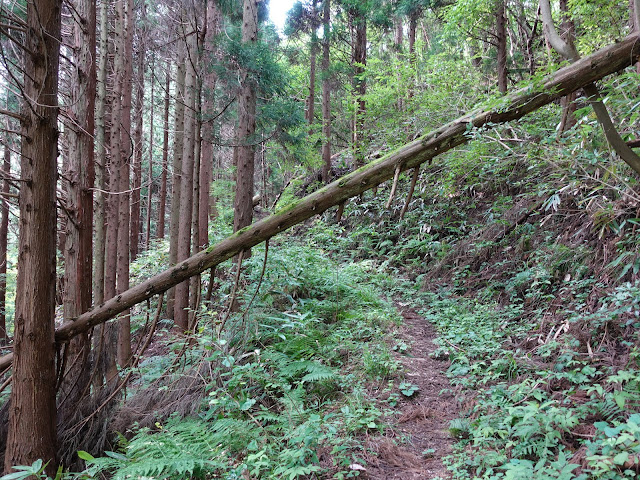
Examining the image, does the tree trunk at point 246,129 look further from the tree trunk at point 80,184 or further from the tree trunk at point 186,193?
the tree trunk at point 80,184

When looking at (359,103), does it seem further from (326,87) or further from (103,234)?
(103,234)

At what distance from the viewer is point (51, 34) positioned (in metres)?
3.83

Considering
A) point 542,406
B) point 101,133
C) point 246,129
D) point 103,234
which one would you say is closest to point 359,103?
point 246,129

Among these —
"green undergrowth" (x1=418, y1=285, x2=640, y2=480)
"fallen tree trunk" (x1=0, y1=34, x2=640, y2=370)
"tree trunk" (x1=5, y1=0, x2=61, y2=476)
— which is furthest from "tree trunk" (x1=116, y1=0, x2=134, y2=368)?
"green undergrowth" (x1=418, y1=285, x2=640, y2=480)

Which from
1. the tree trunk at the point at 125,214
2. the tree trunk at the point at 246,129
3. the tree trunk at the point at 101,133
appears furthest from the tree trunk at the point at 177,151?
the tree trunk at the point at 101,133

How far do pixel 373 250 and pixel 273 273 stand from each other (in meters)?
4.44

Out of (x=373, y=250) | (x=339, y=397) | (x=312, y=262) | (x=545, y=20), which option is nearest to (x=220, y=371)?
(x=339, y=397)

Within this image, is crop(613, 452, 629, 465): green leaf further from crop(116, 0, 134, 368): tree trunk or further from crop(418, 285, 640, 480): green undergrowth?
crop(116, 0, 134, 368): tree trunk

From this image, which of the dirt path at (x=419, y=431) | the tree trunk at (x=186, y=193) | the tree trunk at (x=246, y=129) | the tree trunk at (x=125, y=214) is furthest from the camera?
the tree trunk at (x=186, y=193)

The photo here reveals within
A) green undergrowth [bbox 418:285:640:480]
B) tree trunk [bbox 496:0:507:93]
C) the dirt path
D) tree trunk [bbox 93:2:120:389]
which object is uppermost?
tree trunk [bbox 496:0:507:93]

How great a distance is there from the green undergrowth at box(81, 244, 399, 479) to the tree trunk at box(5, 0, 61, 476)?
791 mm

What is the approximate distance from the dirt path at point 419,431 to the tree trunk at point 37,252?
11.0ft

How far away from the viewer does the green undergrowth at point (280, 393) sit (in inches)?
127

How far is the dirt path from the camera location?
10.5ft
